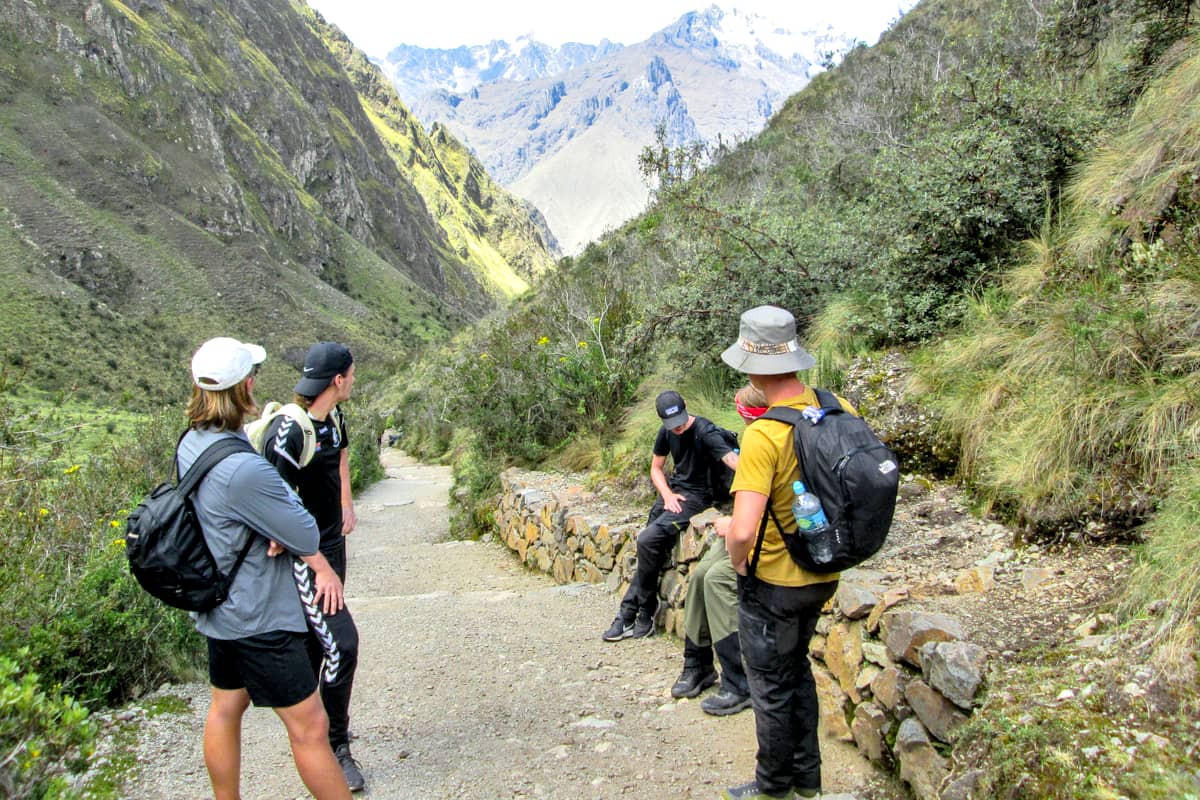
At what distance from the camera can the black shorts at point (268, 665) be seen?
7.61 ft

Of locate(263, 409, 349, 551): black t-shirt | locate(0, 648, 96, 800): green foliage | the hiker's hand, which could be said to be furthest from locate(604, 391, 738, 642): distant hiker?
locate(0, 648, 96, 800): green foliage

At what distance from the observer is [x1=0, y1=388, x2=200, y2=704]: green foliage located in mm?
3371

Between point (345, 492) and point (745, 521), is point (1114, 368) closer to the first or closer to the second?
point (745, 521)

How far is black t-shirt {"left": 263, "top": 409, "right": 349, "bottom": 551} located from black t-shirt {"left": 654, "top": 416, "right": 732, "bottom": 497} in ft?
7.29

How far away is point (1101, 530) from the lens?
10.3 ft

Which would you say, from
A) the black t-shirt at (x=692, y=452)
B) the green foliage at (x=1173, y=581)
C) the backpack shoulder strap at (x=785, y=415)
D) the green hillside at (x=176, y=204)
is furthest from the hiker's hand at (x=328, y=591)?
the green hillside at (x=176, y=204)

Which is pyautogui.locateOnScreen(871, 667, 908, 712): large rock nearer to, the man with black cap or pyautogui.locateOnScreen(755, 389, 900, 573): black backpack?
pyautogui.locateOnScreen(755, 389, 900, 573): black backpack

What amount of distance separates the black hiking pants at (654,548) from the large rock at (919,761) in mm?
2081

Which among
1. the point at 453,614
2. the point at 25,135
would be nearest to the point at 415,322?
the point at 25,135

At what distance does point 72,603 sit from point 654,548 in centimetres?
329

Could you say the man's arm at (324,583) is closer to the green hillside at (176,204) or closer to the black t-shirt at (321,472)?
the black t-shirt at (321,472)

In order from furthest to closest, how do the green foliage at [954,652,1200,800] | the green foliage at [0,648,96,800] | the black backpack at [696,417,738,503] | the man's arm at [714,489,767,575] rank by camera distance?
1. the black backpack at [696,417,738,503]
2. the man's arm at [714,489,767,575]
3. the green foliage at [954,652,1200,800]
4. the green foliage at [0,648,96,800]

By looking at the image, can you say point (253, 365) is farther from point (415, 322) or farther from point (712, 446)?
point (415, 322)

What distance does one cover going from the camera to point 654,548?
469 centimetres
